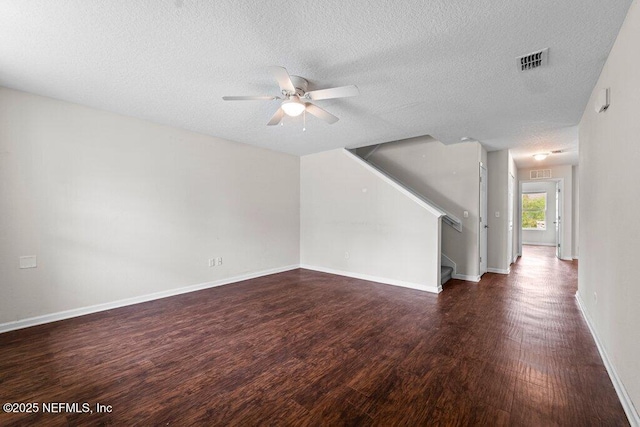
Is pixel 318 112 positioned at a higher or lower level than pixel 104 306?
higher

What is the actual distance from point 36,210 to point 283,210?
3748 millimetres

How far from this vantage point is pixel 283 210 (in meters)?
5.85

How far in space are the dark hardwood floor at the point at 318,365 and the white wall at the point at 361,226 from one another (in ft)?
3.18

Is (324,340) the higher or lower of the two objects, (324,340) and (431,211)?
the lower

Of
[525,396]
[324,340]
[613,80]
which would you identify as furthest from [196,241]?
[613,80]

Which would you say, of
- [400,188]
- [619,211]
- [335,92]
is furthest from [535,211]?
[335,92]

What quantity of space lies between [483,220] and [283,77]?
4891 millimetres

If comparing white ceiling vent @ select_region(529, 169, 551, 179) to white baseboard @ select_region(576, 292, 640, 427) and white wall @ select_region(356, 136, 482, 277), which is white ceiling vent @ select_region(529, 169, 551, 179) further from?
white baseboard @ select_region(576, 292, 640, 427)

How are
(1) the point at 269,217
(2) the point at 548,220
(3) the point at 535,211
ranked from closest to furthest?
(1) the point at 269,217 < (2) the point at 548,220 < (3) the point at 535,211

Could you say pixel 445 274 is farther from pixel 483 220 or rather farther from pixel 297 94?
pixel 297 94

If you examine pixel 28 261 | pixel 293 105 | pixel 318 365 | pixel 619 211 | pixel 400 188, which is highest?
pixel 293 105

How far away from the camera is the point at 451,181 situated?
5.19m

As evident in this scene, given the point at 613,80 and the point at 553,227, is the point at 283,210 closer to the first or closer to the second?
the point at 613,80

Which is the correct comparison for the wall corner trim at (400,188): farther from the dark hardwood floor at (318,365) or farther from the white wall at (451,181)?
the dark hardwood floor at (318,365)
